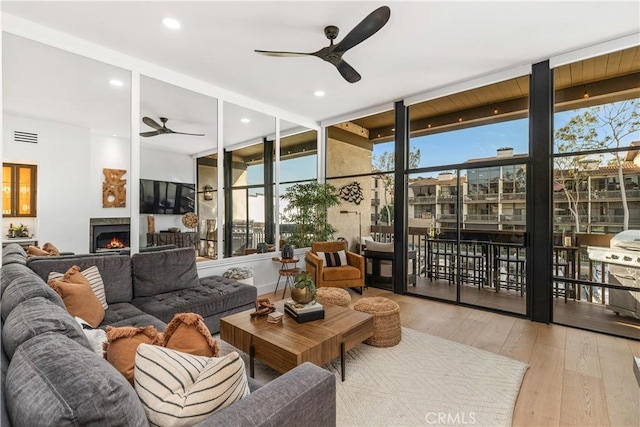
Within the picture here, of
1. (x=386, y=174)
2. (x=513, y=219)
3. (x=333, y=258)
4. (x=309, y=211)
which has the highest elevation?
(x=386, y=174)

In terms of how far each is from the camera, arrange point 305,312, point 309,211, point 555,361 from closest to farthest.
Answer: point 305,312
point 555,361
point 309,211

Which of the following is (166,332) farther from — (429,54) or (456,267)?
(456,267)

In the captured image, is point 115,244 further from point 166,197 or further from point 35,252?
point 166,197

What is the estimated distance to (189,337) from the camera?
126 cm

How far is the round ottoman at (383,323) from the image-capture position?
9.43 feet

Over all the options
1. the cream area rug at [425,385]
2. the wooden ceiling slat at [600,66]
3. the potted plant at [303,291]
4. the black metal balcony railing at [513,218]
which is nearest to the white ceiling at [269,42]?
the wooden ceiling slat at [600,66]

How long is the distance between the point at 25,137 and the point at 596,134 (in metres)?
5.98

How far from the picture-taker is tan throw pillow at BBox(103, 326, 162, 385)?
3.85 feet

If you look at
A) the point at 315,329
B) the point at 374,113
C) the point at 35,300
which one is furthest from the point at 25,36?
the point at 374,113

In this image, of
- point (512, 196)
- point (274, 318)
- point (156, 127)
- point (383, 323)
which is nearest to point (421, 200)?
point (512, 196)

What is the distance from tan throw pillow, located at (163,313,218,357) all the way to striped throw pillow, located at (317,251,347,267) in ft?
11.7

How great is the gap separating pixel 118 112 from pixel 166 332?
3216 mm

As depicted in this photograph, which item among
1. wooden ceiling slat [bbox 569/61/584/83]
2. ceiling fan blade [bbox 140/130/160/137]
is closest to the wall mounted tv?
ceiling fan blade [bbox 140/130/160/137]

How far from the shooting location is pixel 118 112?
Answer: 138 inches
